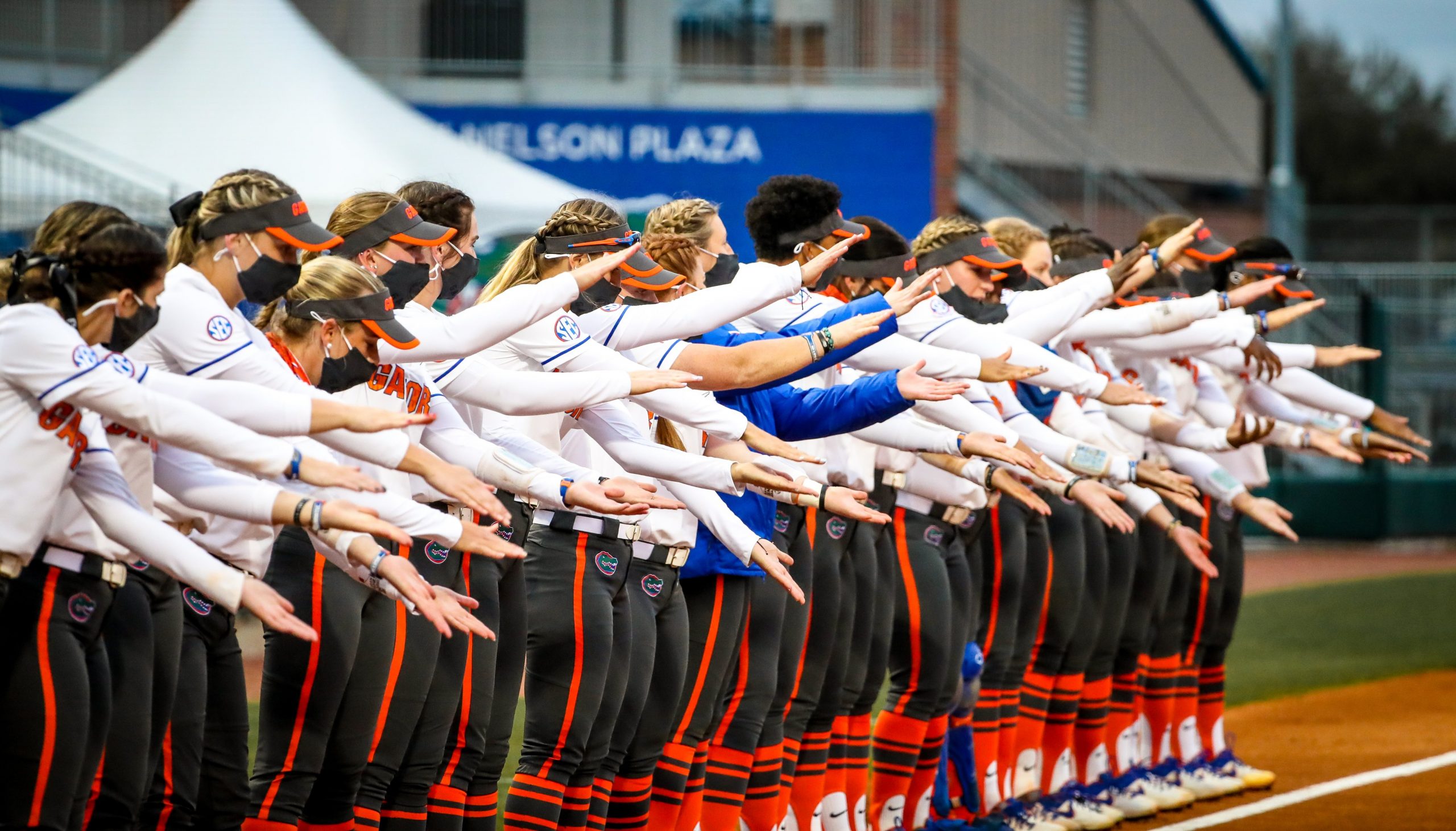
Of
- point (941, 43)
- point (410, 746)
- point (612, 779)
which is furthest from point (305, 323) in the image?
point (941, 43)

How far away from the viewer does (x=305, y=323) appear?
4.66 m

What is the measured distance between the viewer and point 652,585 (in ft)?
17.4

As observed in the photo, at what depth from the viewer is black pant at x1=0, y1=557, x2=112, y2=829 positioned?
3.88 m

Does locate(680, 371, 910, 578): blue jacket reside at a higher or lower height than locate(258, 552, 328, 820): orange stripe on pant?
higher

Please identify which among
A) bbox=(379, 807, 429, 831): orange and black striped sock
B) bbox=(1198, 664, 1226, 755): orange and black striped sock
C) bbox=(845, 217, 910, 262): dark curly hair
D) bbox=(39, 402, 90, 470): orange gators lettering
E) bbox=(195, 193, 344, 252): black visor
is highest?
bbox=(845, 217, 910, 262): dark curly hair

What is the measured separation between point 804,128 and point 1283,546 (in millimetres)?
6841

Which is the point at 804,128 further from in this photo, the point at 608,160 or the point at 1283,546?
the point at 1283,546

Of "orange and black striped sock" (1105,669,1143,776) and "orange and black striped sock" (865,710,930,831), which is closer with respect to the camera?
"orange and black striped sock" (865,710,930,831)

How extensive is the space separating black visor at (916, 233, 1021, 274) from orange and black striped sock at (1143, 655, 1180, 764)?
226 centimetres

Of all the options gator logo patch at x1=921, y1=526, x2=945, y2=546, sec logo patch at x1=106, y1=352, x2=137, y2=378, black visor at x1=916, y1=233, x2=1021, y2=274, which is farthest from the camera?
black visor at x1=916, y1=233, x2=1021, y2=274

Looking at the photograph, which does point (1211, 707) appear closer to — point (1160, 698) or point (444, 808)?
point (1160, 698)

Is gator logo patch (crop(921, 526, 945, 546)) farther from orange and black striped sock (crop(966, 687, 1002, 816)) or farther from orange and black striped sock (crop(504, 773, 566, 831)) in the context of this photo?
orange and black striped sock (crop(504, 773, 566, 831))

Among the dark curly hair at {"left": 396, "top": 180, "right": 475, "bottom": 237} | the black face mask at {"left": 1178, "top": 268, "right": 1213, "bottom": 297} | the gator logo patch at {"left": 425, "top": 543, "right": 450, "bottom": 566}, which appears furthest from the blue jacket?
the black face mask at {"left": 1178, "top": 268, "right": 1213, "bottom": 297}

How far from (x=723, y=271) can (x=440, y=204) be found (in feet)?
3.73
